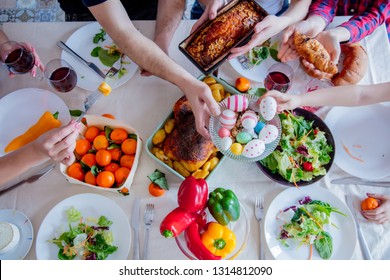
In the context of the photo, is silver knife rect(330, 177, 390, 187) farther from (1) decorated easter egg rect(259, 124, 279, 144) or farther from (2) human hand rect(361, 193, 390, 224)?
(1) decorated easter egg rect(259, 124, 279, 144)

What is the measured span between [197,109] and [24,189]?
0.69 meters

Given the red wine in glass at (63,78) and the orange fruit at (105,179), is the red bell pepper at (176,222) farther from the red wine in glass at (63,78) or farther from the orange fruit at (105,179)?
the red wine in glass at (63,78)

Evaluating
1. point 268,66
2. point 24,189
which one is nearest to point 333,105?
point 268,66

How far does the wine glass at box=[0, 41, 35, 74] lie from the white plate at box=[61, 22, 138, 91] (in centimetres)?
13

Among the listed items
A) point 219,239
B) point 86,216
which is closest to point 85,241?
point 86,216

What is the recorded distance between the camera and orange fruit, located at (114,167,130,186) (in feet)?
3.89

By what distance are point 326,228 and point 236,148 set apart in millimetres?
422

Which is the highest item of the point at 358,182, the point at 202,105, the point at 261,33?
the point at 261,33

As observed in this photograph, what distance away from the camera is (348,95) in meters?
1.26

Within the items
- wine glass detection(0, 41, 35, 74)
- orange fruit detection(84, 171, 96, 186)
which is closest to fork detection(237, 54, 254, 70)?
orange fruit detection(84, 171, 96, 186)


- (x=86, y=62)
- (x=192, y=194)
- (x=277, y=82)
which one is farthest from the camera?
(x=86, y=62)

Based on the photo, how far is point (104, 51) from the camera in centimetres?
144

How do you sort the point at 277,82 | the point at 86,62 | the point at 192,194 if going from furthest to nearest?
the point at 86,62
the point at 277,82
the point at 192,194

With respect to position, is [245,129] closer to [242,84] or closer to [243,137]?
[243,137]
